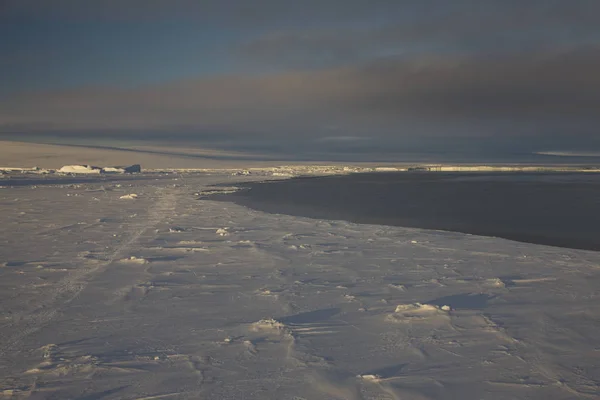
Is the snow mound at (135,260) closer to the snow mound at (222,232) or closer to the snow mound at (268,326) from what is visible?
the snow mound at (222,232)

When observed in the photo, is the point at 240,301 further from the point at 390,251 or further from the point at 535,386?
the point at 390,251

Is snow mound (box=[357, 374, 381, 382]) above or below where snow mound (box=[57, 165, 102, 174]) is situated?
below

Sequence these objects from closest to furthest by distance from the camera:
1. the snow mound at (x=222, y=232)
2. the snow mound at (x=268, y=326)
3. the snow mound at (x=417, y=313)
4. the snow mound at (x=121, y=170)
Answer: the snow mound at (x=268, y=326) < the snow mound at (x=417, y=313) < the snow mound at (x=222, y=232) < the snow mound at (x=121, y=170)

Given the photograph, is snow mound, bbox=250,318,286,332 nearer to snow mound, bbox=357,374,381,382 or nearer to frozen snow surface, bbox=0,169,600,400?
frozen snow surface, bbox=0,169,600,400

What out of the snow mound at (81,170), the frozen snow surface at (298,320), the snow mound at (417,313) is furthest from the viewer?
the snow mound at (81,170)

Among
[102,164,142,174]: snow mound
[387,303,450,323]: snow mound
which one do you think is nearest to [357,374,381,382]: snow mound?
[387,303,450,323]: snow mound

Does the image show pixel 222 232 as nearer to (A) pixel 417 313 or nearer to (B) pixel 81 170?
(A) pixel 417 313

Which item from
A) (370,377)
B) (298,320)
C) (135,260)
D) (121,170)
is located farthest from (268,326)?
(121,170)

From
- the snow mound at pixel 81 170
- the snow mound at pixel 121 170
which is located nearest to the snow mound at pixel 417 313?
the snow mound at pixel 81 170

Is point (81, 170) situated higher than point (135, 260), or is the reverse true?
point (81, 170)

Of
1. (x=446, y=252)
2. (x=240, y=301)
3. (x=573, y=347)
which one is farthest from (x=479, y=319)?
(x=446, y=252)
